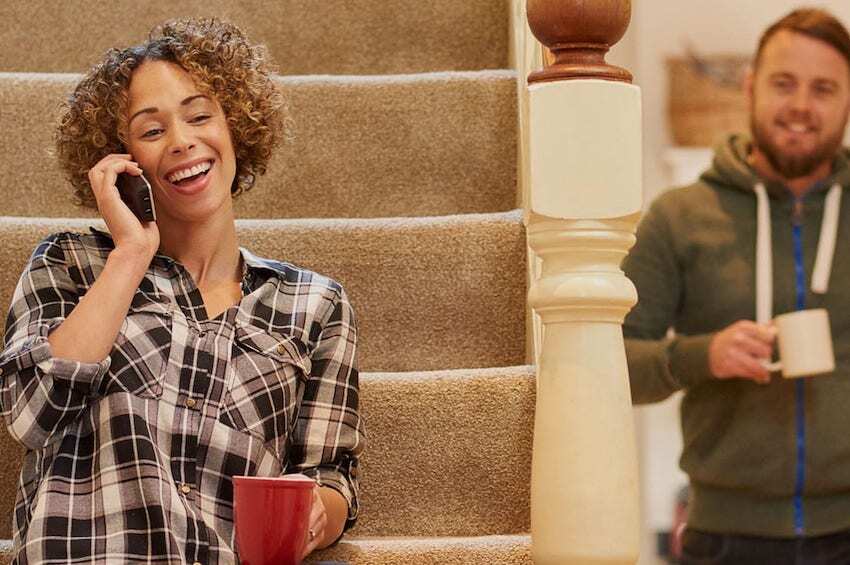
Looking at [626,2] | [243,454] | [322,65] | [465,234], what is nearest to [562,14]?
[626,2]

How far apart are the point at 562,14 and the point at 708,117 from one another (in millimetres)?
4788

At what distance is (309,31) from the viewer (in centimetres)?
261

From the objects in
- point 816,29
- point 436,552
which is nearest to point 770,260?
point 816,29

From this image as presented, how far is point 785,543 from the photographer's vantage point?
2074 millimetres

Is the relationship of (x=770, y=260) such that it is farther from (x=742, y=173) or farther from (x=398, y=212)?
(x=398, y=212)

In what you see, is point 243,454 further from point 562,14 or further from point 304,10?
point 304,10

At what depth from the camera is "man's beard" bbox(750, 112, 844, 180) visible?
216cm

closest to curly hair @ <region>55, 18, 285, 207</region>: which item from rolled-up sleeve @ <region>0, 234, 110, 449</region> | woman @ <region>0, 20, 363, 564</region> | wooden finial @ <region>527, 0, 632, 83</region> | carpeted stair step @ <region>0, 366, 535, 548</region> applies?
woman @ <region>0, 20, 363, 564</region>

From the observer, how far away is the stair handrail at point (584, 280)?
112 cm

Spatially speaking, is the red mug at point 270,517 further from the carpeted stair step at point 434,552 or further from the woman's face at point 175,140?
the woman's face at point 175,140

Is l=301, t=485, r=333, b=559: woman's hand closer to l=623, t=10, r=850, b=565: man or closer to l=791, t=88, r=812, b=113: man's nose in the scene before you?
l=623, t=10, r=850, b=565: man

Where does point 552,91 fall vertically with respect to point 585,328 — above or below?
above

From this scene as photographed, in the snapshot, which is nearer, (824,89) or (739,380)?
(739,380)

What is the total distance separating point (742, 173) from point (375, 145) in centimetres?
60
